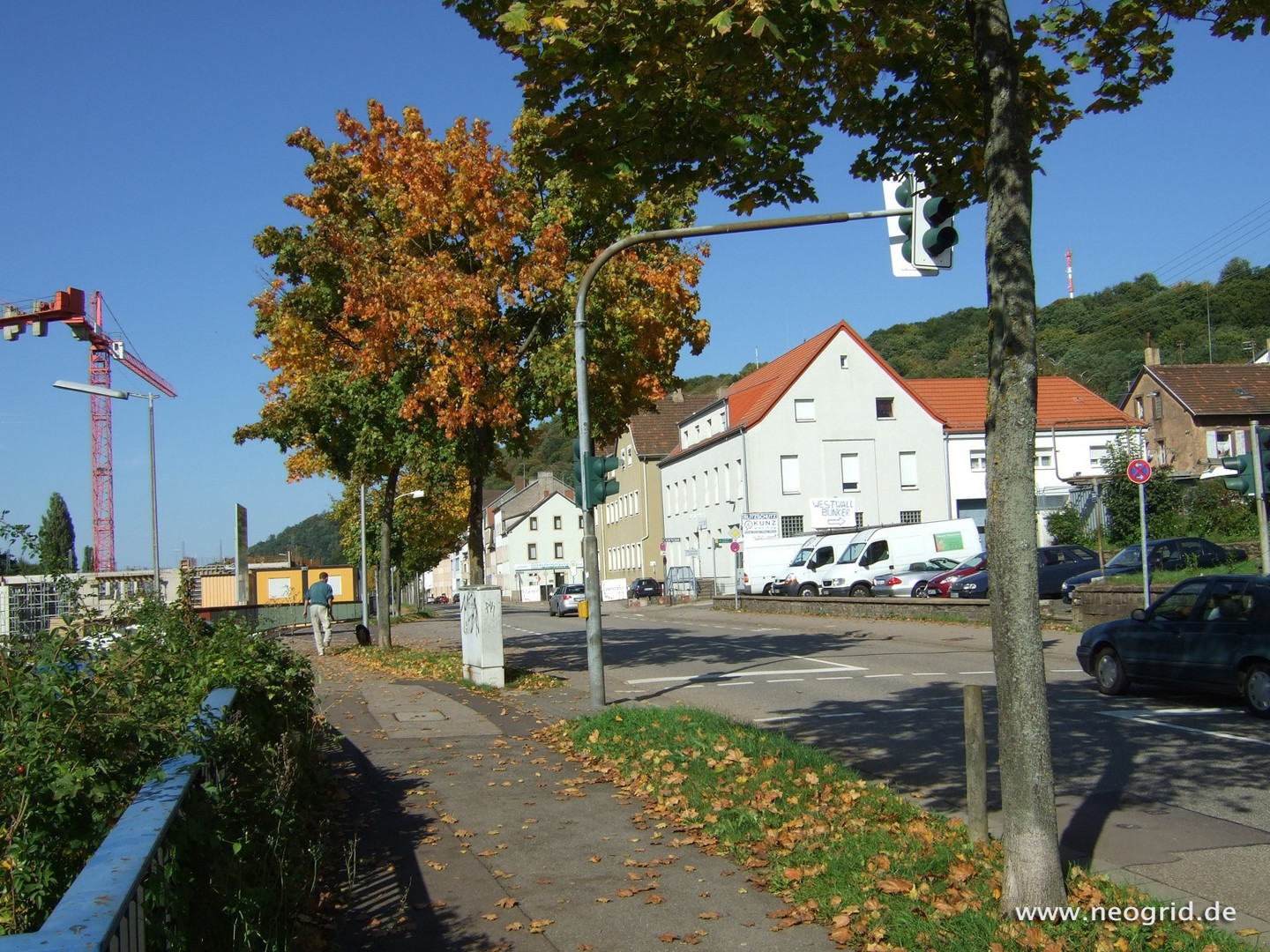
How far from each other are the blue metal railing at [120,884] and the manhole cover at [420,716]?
30.9 ft

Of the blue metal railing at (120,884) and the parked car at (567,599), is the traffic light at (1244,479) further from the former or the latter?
the parked car at (567,599)

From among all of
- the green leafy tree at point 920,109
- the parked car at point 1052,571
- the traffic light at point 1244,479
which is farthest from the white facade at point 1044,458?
the green leafy tree at point 920,109

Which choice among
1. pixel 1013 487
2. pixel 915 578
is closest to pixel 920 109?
pixel 1013 487

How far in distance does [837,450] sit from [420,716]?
46.9 metres

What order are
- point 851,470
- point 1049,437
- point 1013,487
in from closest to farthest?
1. point 1013,487
2. point 851,470
3. point 1049,437

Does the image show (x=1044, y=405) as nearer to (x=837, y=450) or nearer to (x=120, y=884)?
(x=837, y=450)

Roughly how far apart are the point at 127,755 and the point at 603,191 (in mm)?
5311

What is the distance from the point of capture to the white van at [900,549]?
3975 cm

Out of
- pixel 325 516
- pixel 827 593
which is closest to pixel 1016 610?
pixel 827 593

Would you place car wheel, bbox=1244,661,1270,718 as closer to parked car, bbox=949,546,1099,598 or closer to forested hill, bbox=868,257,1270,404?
parked car, bbox=949,546,1099,598

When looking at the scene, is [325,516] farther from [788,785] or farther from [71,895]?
[71,895]

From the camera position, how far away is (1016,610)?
532 centimetres

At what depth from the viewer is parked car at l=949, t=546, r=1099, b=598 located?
32219 millimetres

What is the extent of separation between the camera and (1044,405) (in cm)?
5934
